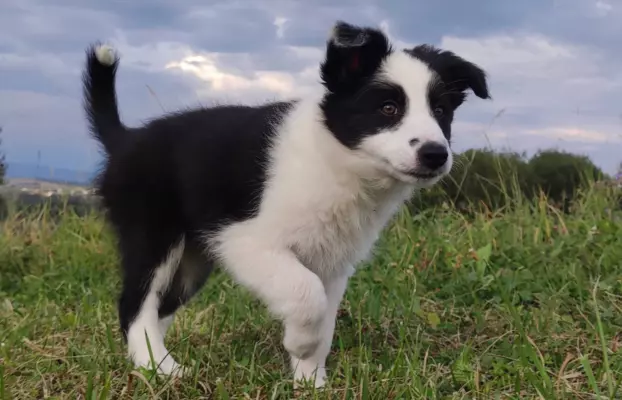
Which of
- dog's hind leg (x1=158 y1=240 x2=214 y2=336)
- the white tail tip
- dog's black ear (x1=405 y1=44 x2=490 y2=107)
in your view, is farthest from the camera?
the white tail tip

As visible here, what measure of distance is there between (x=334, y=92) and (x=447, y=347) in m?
1.46

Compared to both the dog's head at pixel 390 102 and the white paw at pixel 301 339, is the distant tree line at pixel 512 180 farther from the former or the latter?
the white paw at pixel 301 339

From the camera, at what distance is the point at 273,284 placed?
123 inches

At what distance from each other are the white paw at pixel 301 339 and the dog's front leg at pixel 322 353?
2.6 inches

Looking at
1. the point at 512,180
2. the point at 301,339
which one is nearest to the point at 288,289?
the point at 301,339

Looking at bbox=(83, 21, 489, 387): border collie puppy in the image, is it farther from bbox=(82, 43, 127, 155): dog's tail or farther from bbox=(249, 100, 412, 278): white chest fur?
bbox=(82, 43, 127, 155): dog's tail

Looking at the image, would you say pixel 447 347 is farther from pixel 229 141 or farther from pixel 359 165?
pixel 229 141

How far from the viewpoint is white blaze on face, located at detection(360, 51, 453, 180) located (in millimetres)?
2926

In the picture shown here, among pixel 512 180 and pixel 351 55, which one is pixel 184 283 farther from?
pixel 512 180

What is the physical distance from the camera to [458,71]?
344 cm

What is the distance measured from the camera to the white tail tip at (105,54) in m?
4.12

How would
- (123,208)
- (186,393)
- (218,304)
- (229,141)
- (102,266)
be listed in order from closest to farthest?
(186,393), (229,141), (123,208), (218,304), (102,266)

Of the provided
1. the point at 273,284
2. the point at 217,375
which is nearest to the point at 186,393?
the point at 217,375

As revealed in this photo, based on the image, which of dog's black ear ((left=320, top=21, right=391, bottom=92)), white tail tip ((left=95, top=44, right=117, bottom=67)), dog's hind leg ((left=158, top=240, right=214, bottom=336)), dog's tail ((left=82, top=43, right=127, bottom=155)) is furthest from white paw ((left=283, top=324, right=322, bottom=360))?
white tail tip ((left=95, top=44, right=117, bottom=67))
